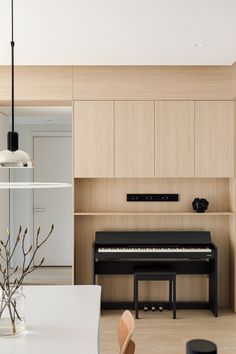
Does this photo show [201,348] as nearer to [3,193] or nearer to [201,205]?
[201,205]

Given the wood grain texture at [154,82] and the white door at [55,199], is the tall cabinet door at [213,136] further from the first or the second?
the white door at [55,199]

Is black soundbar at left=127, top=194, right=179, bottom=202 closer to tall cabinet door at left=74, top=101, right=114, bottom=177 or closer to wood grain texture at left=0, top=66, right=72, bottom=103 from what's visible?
tall cabinet door at left=74, top=101, right=114, bottom=177

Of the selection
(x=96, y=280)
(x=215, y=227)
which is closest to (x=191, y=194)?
(x=215, y=227)

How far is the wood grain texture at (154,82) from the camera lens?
4.88m

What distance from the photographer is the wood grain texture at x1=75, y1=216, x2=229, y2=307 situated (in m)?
5.08

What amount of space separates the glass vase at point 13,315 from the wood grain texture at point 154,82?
118 inches

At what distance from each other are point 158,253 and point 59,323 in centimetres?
252

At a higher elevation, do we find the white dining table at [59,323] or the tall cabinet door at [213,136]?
the tall cabinet door at [213,136]

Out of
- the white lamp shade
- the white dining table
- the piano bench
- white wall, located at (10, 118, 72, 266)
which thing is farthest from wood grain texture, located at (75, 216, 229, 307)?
the white lamp shade

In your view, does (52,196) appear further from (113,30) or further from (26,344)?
(26,344)

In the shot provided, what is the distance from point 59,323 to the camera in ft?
7.68

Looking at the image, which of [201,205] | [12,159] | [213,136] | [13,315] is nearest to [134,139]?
[213,136]

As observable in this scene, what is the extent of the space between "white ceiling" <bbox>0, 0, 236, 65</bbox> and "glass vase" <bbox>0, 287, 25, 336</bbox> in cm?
179

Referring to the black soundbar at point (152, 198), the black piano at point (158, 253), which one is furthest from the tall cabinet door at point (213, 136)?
the black piano at point (158, 253)
